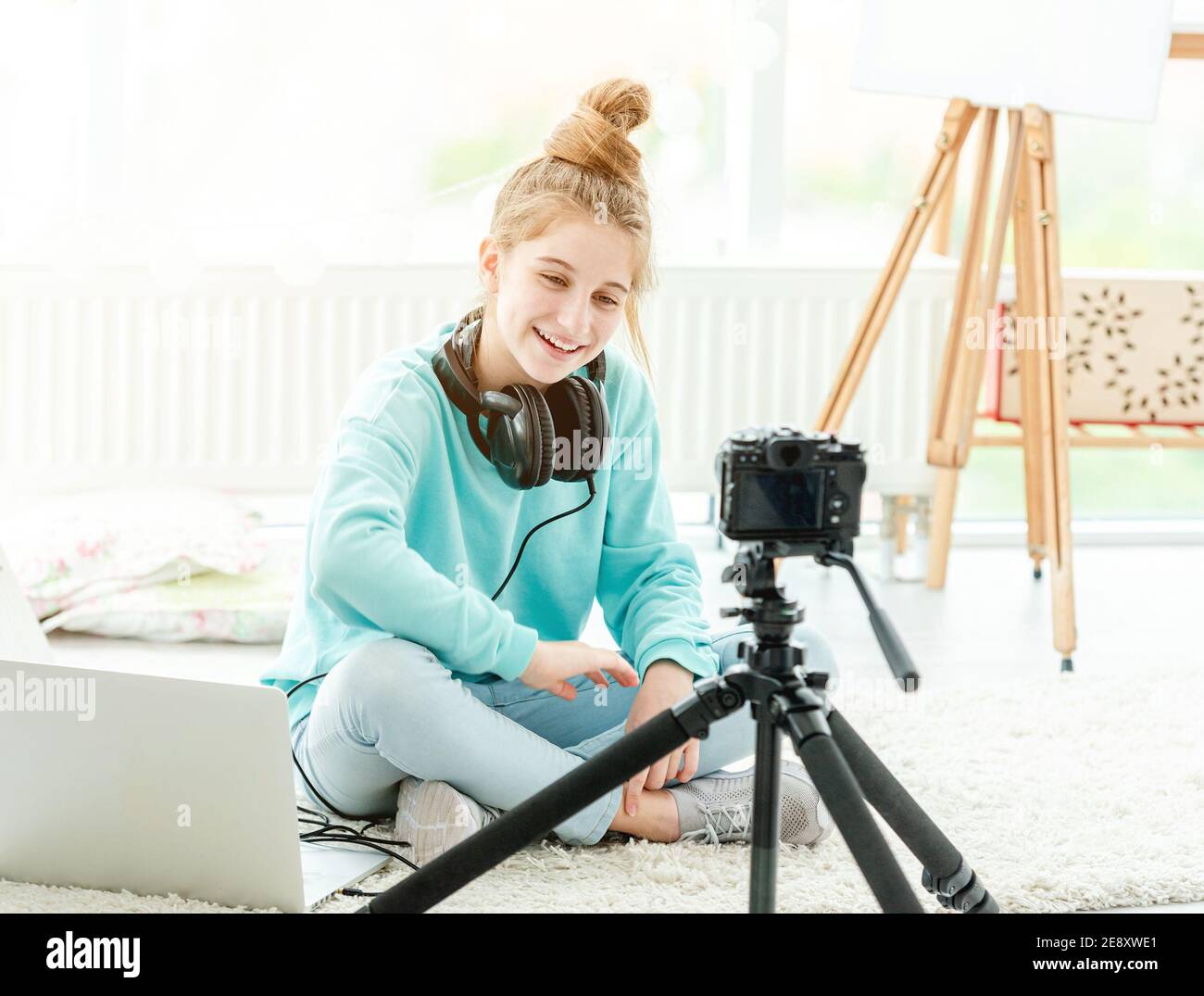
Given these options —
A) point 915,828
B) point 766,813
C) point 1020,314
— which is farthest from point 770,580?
point 1020,314

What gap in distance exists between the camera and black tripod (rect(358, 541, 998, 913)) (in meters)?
0.94

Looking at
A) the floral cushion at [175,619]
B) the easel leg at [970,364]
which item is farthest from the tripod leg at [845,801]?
the easel leg at [970,364]

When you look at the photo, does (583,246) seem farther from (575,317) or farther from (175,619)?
(175,619)

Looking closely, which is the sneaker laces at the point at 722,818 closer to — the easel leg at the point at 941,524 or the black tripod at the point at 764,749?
the black tripod at the point at 764,749

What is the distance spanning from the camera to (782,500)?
3.18ft

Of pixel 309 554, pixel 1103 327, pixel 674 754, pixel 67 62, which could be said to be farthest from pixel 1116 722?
pixel 67 62

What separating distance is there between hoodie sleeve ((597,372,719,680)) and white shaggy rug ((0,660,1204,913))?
23 cm

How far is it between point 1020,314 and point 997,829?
114 cm

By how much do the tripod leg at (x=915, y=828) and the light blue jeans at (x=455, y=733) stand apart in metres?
0.23

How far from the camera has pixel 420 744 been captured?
1.28 m

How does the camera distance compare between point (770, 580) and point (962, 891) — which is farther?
point (962, 891)

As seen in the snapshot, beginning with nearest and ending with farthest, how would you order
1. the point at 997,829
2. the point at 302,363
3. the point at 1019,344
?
the point at 997,829, the point at 1019,344, the point at 302,363
